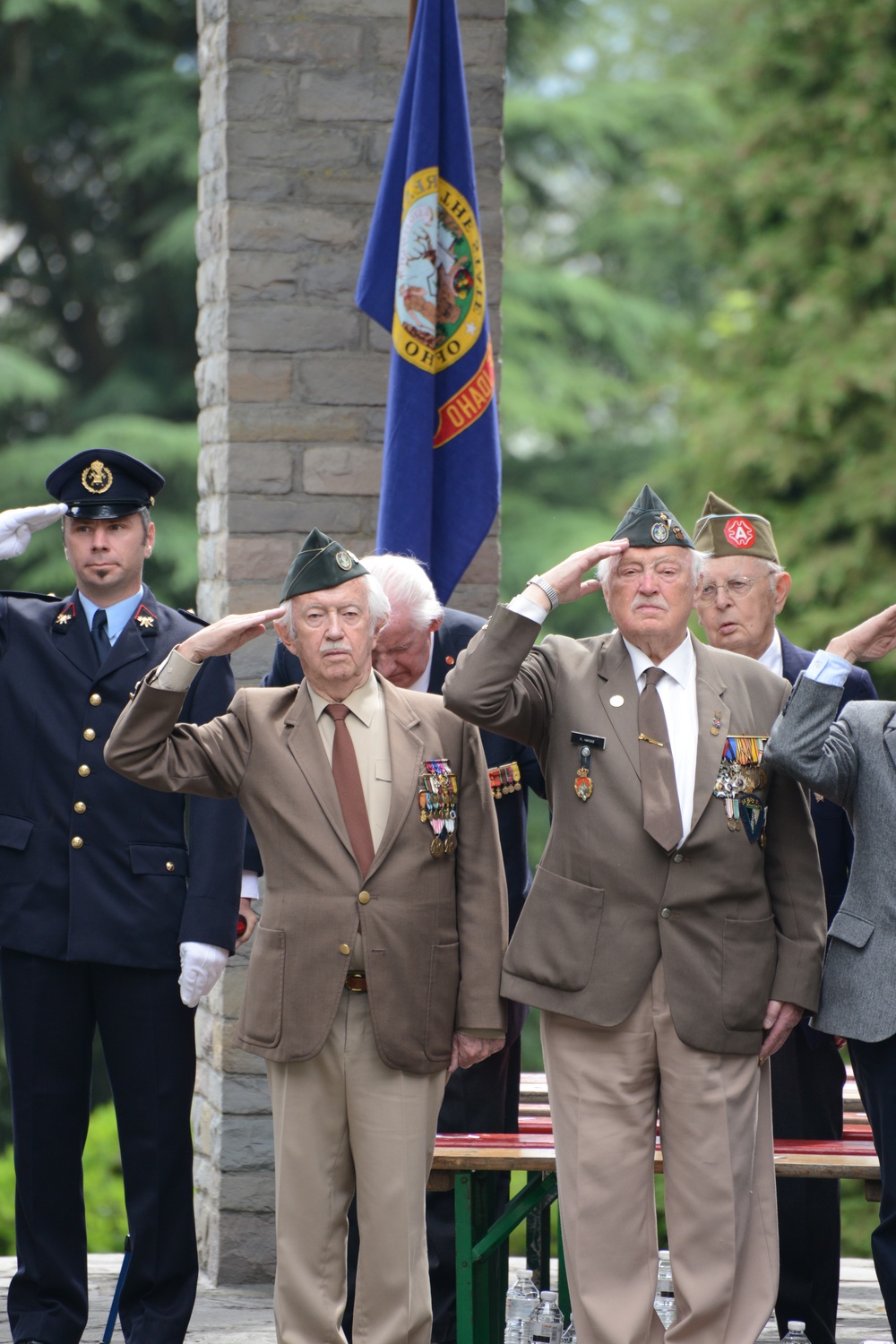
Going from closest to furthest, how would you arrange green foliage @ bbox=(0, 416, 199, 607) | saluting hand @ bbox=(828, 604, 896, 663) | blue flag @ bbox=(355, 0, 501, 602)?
saluting hand @ bbox=(828, 604, 896, 663) < blue flag @ bbox=(355, 0, 501, 602) < green foliage @ bbox=(0, 416, 199, 607)

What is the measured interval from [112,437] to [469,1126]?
6.65 metres

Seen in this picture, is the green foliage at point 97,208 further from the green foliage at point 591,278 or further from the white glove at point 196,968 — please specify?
the white glove at point 196,968

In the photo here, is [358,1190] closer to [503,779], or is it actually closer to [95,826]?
[95,826]

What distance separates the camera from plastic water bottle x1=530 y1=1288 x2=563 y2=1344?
418 centimetres

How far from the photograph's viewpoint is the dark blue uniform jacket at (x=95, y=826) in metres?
3.75

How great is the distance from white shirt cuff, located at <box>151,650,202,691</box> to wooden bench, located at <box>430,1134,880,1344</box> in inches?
46.7

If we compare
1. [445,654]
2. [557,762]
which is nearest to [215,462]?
[445,654]

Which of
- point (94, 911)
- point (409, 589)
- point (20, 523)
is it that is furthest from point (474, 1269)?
point (20, 523)

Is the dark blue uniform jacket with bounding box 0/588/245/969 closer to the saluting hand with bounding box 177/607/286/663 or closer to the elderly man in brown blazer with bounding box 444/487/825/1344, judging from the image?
the saluting hand with bounding box 177/607/286/663

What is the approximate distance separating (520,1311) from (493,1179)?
→ 37cm

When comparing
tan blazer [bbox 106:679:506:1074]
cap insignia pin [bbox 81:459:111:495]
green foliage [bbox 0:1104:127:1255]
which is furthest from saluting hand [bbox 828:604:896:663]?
green foliage [bbox 0:1104:127:1255]

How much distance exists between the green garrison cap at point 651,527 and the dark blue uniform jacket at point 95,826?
0.97 m

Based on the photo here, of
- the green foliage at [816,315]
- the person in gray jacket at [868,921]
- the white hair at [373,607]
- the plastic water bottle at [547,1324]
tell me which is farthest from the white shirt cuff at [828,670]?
the green foliage at [816,315]

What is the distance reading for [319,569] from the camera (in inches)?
133
